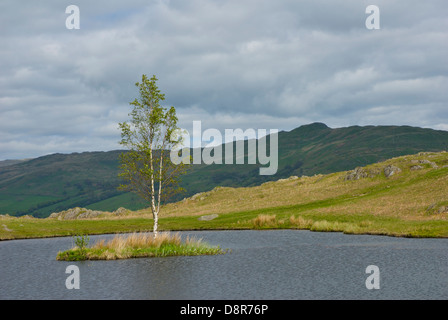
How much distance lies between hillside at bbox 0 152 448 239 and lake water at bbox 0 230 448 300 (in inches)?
566

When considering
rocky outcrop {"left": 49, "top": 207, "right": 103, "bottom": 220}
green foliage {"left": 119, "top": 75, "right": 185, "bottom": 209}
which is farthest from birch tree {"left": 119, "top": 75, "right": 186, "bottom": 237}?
rocky outcrop {"left": 49, "top": 207, "right": 103, "bottom": 220}

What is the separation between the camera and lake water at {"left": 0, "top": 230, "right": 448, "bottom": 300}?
31453 mm

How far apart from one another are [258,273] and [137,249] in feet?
56.4

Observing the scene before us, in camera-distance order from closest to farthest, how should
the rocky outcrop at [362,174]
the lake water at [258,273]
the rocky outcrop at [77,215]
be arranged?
1. the lake water at [258,273]
2. the rocky outcrop at [362,174]
3. the rocky outcrop at [77,215]

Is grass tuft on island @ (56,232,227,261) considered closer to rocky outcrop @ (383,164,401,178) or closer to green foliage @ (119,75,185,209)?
green foliage @ (119,75,185,209)

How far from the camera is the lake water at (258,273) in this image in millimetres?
31453

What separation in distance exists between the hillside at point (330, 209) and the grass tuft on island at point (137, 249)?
28.0 meters

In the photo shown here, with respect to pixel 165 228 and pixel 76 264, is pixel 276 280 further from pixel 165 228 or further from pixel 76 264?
pixel 165 228

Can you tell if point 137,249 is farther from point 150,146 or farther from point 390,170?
point 390,170

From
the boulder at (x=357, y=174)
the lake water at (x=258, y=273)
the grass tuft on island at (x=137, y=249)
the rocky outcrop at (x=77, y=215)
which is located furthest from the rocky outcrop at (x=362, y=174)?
the grass tuft on island at (x=137, y=249)

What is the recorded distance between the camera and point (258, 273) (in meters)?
38.8

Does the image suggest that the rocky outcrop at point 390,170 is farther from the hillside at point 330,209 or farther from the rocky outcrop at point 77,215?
the rocky outcrop at point 77,215

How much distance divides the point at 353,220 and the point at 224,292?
49.2 metres

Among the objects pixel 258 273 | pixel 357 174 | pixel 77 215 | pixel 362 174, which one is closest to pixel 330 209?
pixel 362 174
